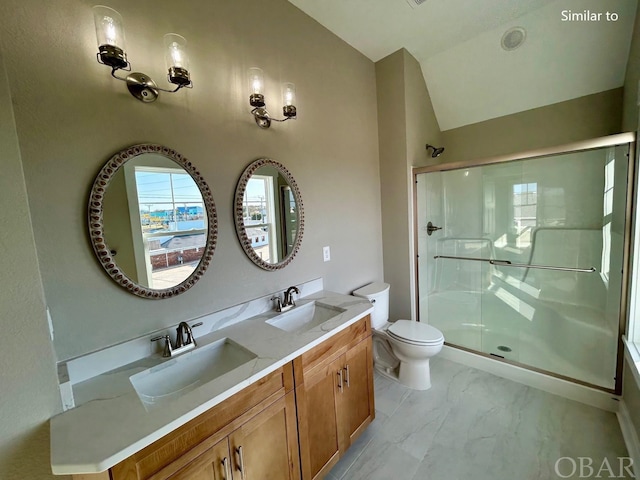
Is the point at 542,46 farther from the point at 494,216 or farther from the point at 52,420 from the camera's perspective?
the point at 52,420

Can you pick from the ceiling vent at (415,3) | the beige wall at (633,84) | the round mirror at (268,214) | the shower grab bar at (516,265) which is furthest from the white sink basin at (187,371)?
the beige wall at (633,84)

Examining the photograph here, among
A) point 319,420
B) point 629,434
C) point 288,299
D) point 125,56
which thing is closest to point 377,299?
point 288,299

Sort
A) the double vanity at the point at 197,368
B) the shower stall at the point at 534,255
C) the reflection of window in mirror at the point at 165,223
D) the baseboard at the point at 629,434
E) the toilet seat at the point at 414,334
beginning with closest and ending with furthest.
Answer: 1. the double vanity at the point at 197,368
2. the reflection of window in mirror at the point at 165,223
3. the baseboard at the point at 629,434
4. the shower stall at the point at 534,255
5. the toilet seat at the point at 414,334

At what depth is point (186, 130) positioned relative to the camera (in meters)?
1.29

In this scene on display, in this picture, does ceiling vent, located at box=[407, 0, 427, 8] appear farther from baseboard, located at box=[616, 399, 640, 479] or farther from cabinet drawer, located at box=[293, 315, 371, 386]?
baseboard, located at box=[616, 399, 640, 479]

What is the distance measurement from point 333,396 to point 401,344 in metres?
0.87

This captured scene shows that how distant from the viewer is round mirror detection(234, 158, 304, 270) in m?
1.51

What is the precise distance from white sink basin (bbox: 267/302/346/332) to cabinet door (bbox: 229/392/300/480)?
457 mm

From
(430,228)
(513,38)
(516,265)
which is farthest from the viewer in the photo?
(430,228)

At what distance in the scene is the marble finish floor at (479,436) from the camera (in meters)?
1.43

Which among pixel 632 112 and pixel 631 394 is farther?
pixel 632 112

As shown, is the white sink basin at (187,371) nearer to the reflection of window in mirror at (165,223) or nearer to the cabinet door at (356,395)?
the reflection of window in mirror at (165,223)

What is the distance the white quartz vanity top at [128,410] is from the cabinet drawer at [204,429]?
41 mm

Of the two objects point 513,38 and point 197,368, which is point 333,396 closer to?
point 197,368
